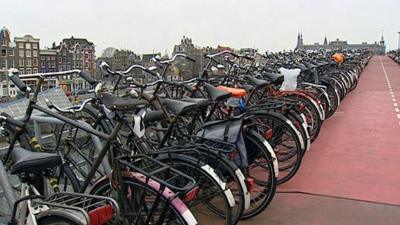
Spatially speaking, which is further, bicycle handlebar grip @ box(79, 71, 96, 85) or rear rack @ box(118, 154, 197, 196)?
bicycle handlebar grip @ box(79, 71, 96, 85)

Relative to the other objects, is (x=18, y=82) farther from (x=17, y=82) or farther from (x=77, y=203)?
(x=77, y=203)

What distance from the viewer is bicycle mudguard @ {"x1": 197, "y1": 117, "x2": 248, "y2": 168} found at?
288cm

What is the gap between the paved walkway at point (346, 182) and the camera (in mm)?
3330

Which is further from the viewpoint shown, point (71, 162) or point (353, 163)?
point (353, 163)

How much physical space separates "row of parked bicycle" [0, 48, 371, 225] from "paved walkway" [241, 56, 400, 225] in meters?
0.29

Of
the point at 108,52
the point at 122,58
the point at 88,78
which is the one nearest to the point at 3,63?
the point at 108,52

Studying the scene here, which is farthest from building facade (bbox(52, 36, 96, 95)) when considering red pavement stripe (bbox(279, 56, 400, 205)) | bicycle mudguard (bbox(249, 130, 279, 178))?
red pavement stripe (bbox(279, 56, 400, 205))

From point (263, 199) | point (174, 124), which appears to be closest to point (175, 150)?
point (174, 124)

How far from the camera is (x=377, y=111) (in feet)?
28.4

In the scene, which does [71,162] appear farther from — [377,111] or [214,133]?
[377,111]

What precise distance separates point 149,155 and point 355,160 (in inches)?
124

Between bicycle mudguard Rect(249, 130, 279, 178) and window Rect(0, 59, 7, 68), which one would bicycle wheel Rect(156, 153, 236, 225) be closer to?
bicycle mudguard Rect(249, 130, 279, 178)

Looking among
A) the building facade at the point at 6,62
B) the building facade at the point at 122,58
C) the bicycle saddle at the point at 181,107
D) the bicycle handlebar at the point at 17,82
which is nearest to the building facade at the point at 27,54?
the building facade at the point at 6,62

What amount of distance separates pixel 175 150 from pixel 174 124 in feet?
1.07
